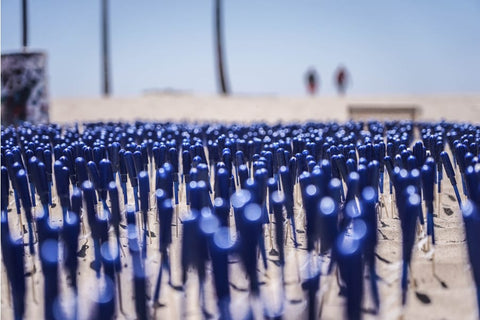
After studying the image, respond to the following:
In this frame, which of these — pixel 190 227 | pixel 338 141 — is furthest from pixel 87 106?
pixel 190 227

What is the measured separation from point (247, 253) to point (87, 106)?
20916 mm

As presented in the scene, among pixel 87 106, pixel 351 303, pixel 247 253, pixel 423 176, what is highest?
pixel 87 106

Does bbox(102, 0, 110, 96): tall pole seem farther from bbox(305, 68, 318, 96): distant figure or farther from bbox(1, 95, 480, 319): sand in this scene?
bbox(1, 95, 480, 319): sand

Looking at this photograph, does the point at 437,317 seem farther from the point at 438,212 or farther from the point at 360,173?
the point at 438,212

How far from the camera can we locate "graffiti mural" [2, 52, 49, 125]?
12.9 m

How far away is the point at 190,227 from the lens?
2926 millimetres

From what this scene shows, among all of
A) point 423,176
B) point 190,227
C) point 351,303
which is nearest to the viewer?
point 351,303

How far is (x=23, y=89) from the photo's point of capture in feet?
43.0

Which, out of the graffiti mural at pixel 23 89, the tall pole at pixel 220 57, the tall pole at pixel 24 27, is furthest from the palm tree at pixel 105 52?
the graffiti mural at pixel 23 89

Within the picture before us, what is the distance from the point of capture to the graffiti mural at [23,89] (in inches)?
509

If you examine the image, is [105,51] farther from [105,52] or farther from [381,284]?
[381,284]

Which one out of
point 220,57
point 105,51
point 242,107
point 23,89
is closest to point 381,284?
point 23,89

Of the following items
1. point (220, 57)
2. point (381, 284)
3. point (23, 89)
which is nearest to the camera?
point (381, 284)

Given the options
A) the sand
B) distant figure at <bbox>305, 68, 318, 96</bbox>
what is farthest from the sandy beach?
the sand
